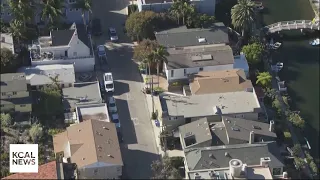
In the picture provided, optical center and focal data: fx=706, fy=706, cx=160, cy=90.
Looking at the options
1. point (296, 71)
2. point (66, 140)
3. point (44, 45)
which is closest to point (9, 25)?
point (44, 45)

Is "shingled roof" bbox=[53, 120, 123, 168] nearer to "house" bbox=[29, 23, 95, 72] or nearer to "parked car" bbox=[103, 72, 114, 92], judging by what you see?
"parked car" bbox=[103, 72, 114, 92]

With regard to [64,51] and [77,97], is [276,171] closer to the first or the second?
[77,97]

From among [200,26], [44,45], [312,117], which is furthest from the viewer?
[200,26]

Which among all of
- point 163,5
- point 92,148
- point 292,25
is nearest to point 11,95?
point 92,148

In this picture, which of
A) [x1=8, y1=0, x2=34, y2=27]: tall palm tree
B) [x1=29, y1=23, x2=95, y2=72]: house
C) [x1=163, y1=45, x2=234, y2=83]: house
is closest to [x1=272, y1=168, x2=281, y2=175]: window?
[x1=163, y1=45, x2=234, y2=83]: house

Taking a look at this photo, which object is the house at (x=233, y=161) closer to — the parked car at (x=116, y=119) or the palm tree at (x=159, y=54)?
the parked car at (x=116, y=119)

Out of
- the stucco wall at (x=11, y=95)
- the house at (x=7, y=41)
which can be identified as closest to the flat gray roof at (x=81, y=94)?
the stucco wall at (x=11, y=95)

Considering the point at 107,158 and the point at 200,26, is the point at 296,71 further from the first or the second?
the point at 107,158
